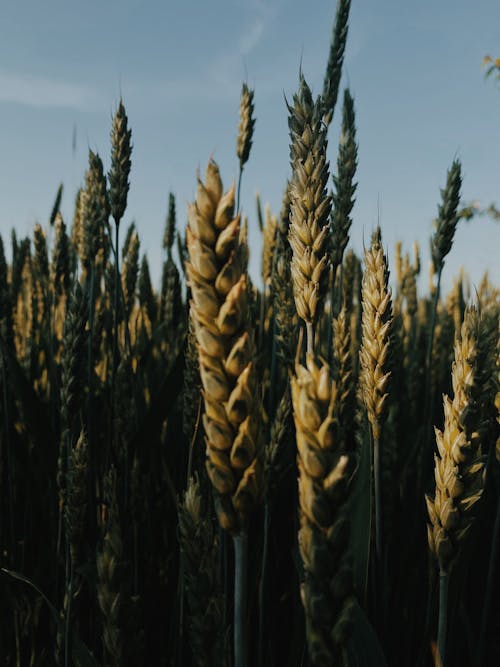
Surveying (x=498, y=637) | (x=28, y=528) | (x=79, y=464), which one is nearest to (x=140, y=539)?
(x=28, y=528)

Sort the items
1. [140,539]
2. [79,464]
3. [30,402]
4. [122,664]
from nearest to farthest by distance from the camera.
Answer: [122,664], [79,464], [30,402], [140,539]

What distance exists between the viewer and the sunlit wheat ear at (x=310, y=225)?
127 cm

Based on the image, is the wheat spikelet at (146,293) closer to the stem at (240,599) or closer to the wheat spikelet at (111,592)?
the wheat spikelet at (111,592)

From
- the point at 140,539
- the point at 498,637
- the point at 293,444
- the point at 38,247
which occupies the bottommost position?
the point at 498,637

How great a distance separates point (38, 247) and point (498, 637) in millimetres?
2989

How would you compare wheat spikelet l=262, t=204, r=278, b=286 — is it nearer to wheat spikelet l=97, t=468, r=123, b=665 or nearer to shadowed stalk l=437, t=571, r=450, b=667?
wheat spikelet l=97, t=468, r=123, b=665

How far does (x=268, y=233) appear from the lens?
312 centimetres

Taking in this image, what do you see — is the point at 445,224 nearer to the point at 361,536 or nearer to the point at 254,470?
the point at 361,536

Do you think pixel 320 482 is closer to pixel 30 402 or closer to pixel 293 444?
pixel 293 444

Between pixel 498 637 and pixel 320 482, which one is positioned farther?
pixel 498 637

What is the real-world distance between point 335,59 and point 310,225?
3.83 feet

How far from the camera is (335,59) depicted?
7.02ft

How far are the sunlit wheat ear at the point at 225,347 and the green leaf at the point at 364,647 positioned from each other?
465 millimetres

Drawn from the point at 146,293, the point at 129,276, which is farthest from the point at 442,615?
the point at 146,293
